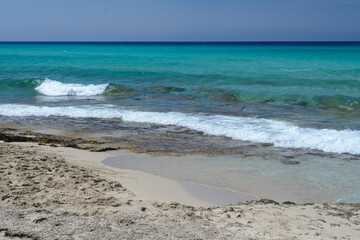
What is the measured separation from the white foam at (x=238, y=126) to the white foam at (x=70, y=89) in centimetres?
554

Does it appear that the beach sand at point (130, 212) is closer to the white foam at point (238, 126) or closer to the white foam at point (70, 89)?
the white foam at point (238, 126)

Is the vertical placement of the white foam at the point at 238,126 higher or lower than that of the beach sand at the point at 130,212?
lower

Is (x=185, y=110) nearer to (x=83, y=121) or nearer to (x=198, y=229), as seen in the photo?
(x=83, y=121)

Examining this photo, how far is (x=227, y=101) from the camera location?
17.1 metres

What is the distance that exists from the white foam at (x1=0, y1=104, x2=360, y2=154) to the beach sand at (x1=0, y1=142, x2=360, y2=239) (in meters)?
3.77

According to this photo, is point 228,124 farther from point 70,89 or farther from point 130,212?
point 70,89

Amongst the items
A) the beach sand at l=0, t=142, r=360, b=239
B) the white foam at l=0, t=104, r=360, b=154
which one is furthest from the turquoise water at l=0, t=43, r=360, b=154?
the beach sand at l=0, t=142, r=360, b=239

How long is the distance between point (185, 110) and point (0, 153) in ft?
25.9

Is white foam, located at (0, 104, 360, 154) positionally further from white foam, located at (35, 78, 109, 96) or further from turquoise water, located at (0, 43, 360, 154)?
white foam, located at (35, 78, 109, 96)

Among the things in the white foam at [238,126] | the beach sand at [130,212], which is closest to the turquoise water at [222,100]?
the white foam at [238,126]

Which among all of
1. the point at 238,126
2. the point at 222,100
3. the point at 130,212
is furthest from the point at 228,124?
the point at 130,212

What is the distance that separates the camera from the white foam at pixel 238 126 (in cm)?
946

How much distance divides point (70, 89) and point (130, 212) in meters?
17.6

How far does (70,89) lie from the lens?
2159 cm
